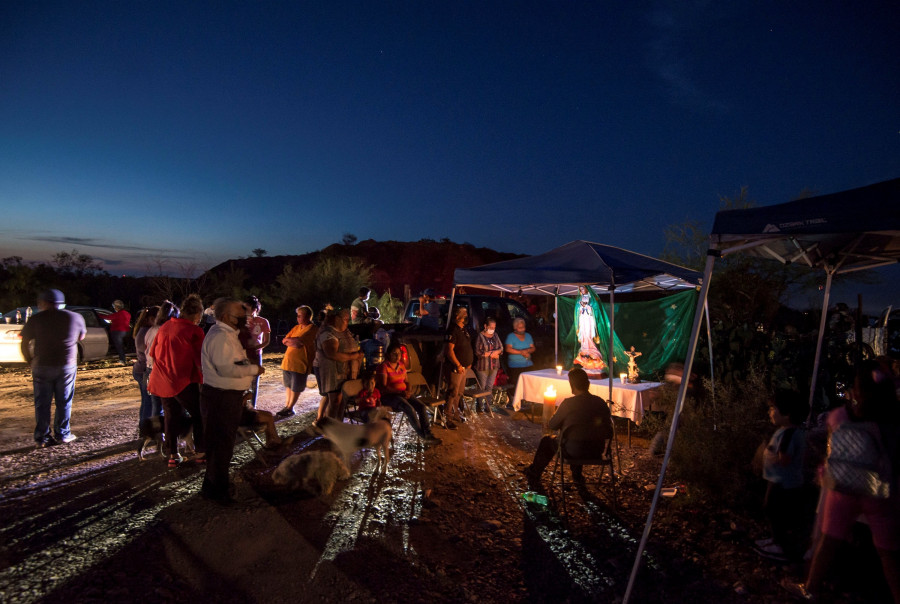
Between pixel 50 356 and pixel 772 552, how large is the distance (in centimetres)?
711

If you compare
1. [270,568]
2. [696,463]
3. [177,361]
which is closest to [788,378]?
[696,463]

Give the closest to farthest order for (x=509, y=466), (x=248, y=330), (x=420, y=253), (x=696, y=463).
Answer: (x=696, y=463)
(x=509, y=466)
(x=248, y=330)
(x=420, y=253)

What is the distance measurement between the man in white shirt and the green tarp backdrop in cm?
620

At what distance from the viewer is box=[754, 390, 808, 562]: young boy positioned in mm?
3502

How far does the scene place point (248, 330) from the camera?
6.54 meters

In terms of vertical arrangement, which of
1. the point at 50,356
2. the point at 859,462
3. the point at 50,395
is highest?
the point at 859,462

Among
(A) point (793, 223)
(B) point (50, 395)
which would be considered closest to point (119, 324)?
(B) point (50, 395)

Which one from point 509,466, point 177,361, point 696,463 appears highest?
point 177,361

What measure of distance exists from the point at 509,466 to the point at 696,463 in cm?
190

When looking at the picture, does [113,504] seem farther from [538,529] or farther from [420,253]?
[420,253]

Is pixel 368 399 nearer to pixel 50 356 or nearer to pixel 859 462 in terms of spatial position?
pixel 50 356

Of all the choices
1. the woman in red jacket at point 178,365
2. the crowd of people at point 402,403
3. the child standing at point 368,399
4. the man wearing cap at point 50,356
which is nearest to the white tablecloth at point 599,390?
the crowd of people at point 402,403

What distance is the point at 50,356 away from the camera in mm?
5672

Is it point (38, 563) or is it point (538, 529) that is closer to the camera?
point (38, 563)
